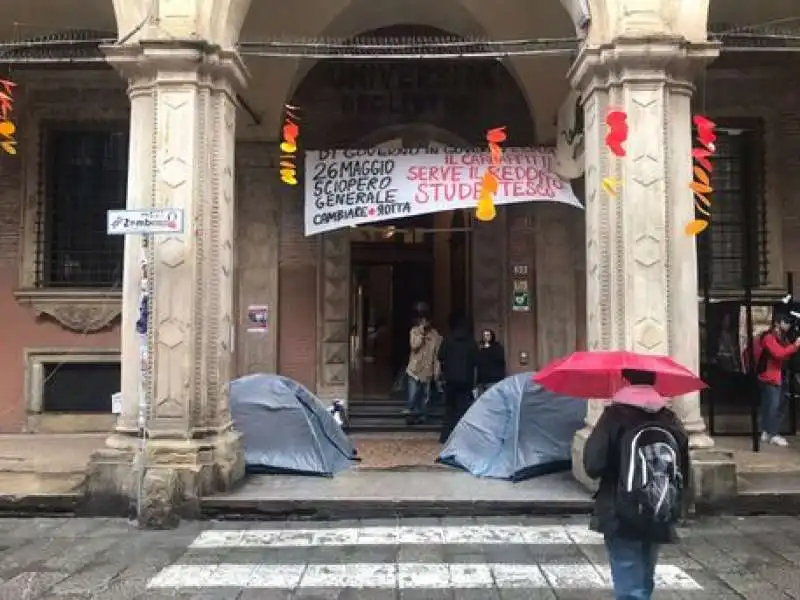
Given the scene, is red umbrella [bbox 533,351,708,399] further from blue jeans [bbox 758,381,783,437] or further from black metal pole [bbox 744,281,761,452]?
blue jeans [bbox 758,381,783,437]

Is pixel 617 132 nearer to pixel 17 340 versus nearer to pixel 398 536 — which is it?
pixel 398 536

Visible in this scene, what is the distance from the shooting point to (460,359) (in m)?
11.2

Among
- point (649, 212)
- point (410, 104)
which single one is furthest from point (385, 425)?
point (649, 212)

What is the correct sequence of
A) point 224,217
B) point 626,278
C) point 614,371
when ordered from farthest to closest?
point 224,217
point 626,278
point 614,371

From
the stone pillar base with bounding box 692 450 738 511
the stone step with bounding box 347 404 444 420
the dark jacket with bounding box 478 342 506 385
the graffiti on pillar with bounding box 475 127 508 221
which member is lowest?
the stone pillar base with bounding box 692 450 738 511

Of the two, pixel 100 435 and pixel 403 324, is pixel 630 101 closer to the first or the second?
pixel 100 435

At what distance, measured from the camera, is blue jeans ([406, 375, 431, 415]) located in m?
12.5

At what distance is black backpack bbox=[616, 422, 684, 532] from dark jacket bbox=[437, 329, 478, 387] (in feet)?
23.0

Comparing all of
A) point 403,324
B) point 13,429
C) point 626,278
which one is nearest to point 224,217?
point 626,278

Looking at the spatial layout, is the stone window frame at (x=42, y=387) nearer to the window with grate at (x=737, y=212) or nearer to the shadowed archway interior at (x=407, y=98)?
the shadowed archway interior at (x=407, y=98)

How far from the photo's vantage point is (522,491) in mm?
8430

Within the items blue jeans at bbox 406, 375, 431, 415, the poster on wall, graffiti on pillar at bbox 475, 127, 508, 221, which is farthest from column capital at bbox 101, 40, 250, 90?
blue jeans at bbox 406, 375, 431, 415

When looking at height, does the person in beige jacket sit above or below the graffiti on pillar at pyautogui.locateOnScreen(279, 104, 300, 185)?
below

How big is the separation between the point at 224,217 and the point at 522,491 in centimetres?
438
